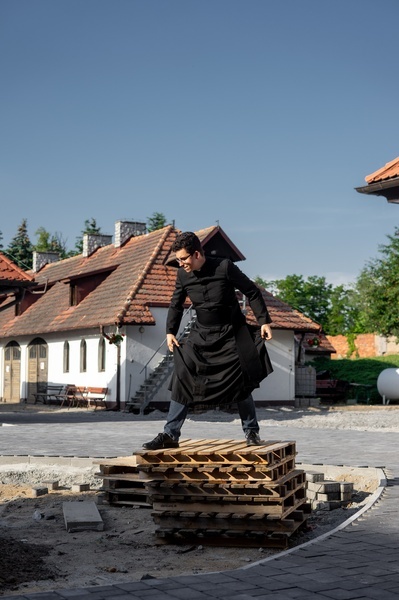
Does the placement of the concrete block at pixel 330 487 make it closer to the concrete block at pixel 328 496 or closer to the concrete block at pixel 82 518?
the concrete block at pixel 328 496

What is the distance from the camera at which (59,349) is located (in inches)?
1497

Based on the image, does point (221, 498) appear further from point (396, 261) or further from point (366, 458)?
point (396, 261)

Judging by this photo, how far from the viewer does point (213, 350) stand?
25.6 feet

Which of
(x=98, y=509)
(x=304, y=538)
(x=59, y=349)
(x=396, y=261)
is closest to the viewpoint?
(x=304, y=538)

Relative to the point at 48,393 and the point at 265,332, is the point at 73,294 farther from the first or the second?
the point at 265,332

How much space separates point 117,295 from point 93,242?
11119 mm

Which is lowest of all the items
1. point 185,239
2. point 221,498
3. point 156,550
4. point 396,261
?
point 156,550

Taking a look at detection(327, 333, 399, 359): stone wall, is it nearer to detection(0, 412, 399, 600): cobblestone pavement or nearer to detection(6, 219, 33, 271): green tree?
detection(6, 219, 33, 271): green tree

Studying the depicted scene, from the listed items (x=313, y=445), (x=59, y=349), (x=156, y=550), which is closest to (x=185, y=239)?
(x=156, y=550)

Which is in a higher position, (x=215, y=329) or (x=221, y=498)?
(x=215, y=329)

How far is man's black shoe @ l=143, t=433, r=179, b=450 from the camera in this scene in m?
7.52

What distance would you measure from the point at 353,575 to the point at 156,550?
88.0 inches

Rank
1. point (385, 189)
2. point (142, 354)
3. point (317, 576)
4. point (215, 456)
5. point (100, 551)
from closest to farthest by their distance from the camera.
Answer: point (317, 576)
point (215, 456)
point (100, 551)
point (385, 189)
point (142, 354)


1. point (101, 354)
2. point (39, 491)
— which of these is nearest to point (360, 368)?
point (101, 354)
